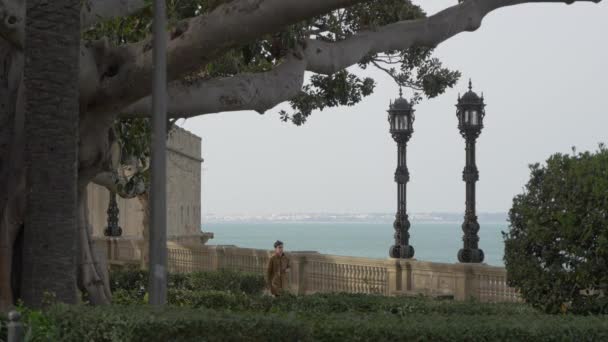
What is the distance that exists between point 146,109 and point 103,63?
1.81 m

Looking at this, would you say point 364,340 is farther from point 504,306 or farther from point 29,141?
point 504,306

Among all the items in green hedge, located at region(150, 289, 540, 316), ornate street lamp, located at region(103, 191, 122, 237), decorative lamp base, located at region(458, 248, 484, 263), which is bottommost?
green hedge, located at region(150, 289, 540, 316)

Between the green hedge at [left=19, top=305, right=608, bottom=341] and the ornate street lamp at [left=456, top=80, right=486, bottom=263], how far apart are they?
42.2ft

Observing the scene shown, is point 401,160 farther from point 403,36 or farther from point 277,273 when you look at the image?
point 403,36

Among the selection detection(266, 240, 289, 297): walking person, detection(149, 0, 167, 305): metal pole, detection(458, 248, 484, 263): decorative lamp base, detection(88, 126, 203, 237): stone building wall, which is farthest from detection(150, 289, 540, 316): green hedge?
detection(88, 126, 203, 237): stone building wall

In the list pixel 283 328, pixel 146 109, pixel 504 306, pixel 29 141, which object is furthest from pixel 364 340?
pixel 146 109

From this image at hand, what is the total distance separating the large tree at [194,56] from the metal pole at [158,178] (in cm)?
64

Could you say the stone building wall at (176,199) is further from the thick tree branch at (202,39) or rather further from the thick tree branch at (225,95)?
the thick tree branch at (202,39)

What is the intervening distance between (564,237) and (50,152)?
5.73 meters

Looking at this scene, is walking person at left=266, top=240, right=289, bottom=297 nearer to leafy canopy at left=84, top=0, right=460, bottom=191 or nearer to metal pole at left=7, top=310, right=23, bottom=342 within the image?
leafy canopy at left=84, top=0, right=460, bottom=191

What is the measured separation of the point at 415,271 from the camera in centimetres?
2689

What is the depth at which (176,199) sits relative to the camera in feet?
242

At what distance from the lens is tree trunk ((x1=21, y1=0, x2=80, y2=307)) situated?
39.8 ft

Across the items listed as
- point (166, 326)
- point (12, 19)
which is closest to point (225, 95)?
point (12, 19)
